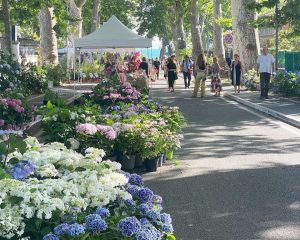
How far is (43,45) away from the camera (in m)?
35.4

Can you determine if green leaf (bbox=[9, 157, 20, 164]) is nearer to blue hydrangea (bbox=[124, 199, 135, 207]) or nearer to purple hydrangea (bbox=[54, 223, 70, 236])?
blue hydrangea (bbox=[124, 199, 135, 207])

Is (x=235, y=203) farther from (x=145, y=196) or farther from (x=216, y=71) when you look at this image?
(x=216, y=71)

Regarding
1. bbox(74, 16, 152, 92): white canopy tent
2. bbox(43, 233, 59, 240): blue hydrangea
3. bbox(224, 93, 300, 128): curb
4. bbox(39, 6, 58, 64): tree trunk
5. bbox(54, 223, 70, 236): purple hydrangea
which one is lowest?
bbox(224, 93, 300, 128): curb

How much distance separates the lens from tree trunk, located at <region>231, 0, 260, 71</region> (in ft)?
96.0

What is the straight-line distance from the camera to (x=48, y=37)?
35188 millimetres

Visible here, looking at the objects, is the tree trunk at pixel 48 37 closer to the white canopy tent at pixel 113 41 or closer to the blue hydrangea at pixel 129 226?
the white canopy tent at pixel 113 41

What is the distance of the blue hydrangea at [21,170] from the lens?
15.1ft

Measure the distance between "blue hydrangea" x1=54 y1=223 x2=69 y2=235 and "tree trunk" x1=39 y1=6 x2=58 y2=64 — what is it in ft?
104

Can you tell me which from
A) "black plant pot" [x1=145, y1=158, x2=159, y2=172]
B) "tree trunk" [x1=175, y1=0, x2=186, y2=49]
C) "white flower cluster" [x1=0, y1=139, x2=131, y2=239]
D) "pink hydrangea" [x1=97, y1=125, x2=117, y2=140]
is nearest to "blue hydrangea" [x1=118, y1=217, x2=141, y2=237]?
"white flower cluster" [x1=0, y1=139, x2=131, y2=239]

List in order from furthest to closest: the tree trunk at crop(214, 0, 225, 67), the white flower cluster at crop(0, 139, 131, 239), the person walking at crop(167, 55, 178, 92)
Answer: the tree trunk at crop(214, 0, 225, 67), the person walking at crop(167, 55, 178, 92), the white flower cluster at crop(0, 139, 131, 239)

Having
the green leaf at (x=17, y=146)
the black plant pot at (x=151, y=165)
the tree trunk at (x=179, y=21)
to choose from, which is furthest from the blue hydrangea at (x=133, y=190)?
Answer: the tree trunk at (x=179, y=21)

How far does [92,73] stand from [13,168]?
111ft

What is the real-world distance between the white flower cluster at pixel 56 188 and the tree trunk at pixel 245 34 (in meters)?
24.7

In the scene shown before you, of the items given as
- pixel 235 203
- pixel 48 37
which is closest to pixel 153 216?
Answer: pixel 235 203
